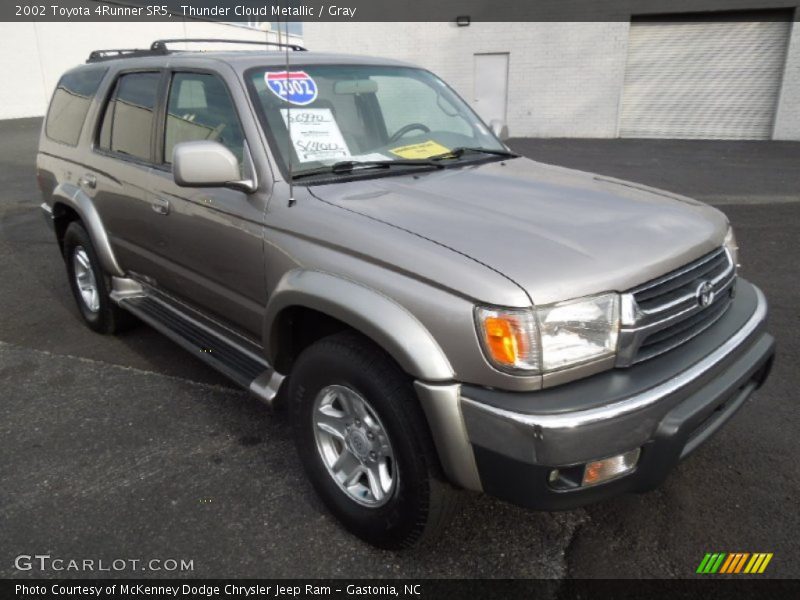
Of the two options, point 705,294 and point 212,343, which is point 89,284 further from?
point 705,294

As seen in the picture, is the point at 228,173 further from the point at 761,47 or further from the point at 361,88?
the point at 761,47

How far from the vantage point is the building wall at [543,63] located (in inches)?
671

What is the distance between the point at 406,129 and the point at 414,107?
0.89 feet

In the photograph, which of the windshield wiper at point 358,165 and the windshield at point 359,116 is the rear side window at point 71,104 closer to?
the windshield at point 359,116

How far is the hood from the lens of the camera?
201cm

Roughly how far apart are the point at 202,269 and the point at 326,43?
1831 cm

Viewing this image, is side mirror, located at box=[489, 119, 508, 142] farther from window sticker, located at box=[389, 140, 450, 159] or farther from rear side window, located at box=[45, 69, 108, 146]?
rear side window, located at box=[45, 69, 108, 146]

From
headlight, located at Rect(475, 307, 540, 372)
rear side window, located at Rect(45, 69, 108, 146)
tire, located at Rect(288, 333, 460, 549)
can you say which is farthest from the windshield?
rear side window, located at Rect(45, 69, 108, 146)

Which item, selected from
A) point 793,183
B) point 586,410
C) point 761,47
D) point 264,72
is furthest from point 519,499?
point 761,47

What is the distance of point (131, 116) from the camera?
150 inches

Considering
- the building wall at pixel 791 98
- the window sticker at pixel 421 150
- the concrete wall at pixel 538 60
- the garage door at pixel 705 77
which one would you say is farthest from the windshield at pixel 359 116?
the building wall at pixel 791 98

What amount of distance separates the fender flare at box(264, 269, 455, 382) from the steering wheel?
105cm

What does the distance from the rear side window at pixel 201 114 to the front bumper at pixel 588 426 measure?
1.77 metres

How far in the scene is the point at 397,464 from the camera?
2.21 meters
